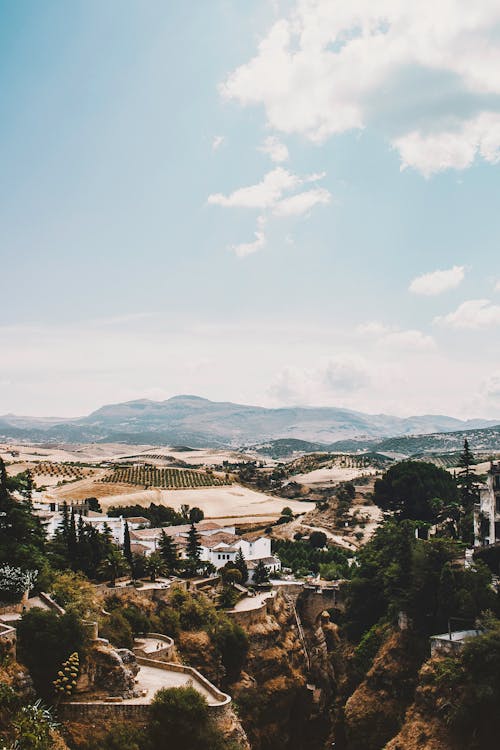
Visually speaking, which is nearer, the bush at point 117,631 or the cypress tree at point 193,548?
the bush at point 117,631

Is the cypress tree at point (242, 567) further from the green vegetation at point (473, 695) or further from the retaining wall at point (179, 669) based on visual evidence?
the green vegetation at point (473, 695)

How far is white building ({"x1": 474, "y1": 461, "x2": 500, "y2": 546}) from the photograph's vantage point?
1889 inches

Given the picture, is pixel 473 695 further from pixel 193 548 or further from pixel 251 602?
pixel 193 548

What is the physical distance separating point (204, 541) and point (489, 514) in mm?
32444

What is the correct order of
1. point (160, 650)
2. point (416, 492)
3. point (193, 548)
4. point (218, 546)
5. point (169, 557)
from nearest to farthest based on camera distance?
point (160, 650)
point (169, 557)
point (193, 548)
point (218, 546)
point (416, 492)

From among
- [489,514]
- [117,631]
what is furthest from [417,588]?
[117,631]

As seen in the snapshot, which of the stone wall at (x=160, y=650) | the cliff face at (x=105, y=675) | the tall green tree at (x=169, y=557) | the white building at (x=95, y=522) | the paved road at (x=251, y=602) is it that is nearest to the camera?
the cliff face at (x=105, y=675)

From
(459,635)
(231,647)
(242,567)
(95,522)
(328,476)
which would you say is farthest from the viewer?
(328,476)

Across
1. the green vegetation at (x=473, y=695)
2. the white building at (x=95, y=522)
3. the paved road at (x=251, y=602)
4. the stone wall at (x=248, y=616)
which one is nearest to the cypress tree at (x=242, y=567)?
the paved road at (x=251, y=602)

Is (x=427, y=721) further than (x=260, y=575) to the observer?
No

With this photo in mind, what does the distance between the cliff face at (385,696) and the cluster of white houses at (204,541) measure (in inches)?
754

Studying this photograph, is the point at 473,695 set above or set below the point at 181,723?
below

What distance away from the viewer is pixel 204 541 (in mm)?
70188

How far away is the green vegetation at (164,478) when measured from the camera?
470 ft
